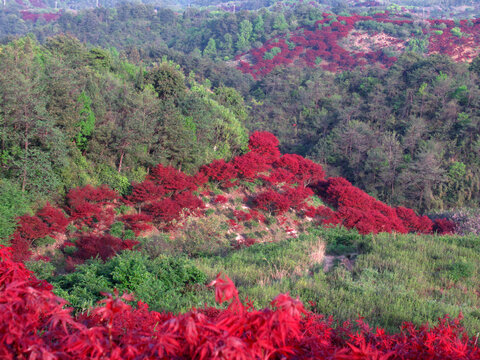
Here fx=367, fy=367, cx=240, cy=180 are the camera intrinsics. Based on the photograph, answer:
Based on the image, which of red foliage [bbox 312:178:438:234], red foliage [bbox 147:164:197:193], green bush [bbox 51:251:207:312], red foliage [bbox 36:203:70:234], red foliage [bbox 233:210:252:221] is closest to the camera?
green bush [bbox 51:251:207:312]

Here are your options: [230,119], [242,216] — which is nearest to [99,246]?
[242,216]

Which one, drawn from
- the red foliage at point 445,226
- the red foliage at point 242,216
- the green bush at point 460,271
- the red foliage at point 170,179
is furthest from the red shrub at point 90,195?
the red foliage at point 445,226

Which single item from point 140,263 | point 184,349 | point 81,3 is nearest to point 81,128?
point 140,263

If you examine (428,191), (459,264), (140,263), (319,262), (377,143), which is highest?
(140,263)

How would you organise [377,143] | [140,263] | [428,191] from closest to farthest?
[140,263], [428,191], [377,143]

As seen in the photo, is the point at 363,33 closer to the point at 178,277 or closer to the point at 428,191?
the point at 428,191

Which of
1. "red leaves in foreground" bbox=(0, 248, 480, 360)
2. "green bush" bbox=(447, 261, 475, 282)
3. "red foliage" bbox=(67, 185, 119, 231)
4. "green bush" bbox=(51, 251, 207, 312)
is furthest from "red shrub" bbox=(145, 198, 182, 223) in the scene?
"red leaves in foreground" bbox=(0, 248, 480, 360)

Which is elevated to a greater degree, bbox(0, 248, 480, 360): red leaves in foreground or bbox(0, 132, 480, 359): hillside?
bbox(0, 248, 480, 360): red leaves in foreground

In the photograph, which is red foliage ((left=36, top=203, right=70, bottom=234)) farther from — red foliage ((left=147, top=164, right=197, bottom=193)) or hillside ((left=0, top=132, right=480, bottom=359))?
red foliage ((left=147, top=164, right=197, bottom=193))
